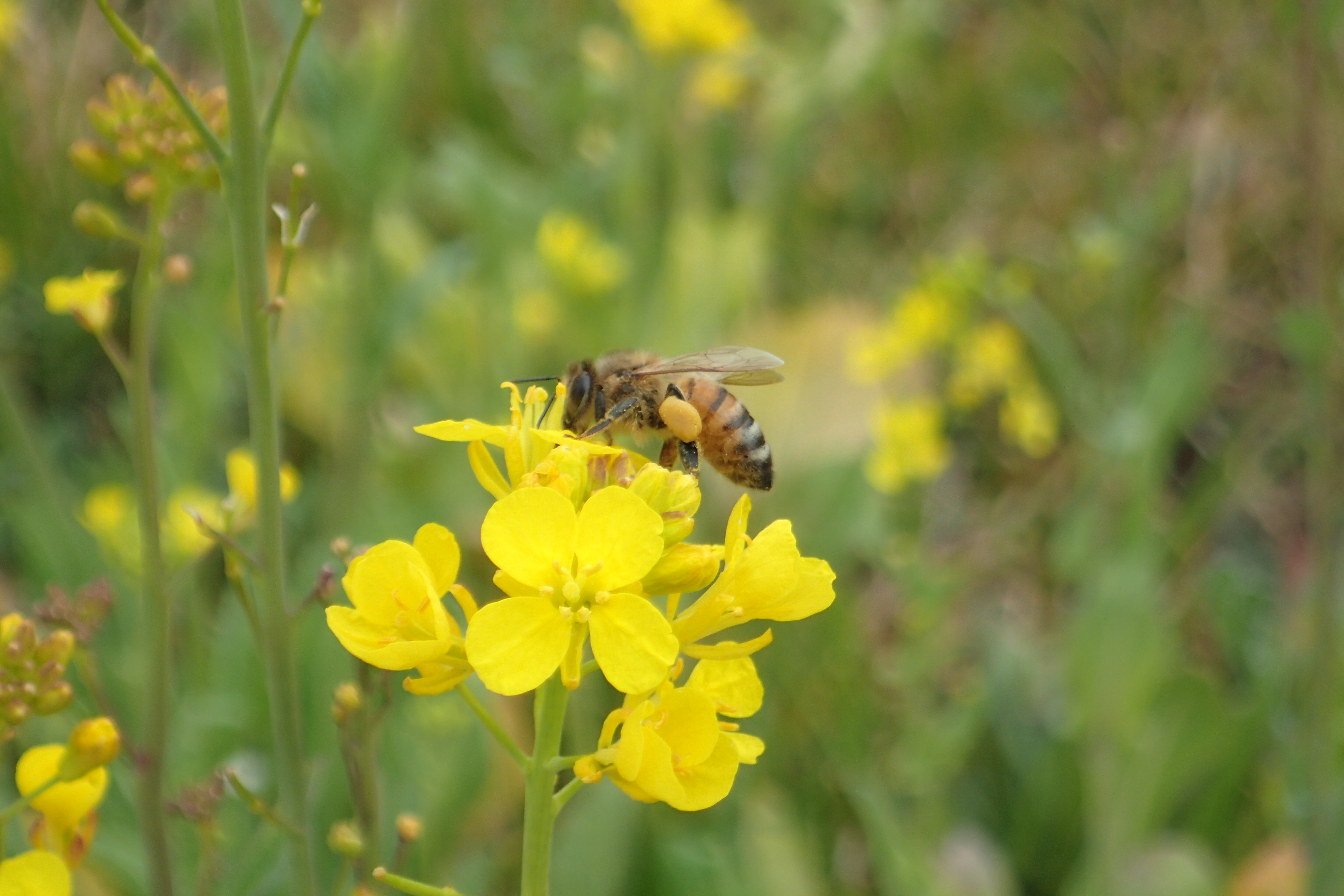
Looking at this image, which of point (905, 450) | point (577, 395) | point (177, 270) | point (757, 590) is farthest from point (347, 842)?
point (905, 450)

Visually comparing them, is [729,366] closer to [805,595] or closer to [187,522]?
[805,595]

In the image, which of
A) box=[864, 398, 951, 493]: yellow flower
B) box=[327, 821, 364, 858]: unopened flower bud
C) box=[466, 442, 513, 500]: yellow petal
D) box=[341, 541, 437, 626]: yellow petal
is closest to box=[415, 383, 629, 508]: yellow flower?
box=[466, 442, 513, 500]: yellow petal

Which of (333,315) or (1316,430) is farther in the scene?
(333,315)

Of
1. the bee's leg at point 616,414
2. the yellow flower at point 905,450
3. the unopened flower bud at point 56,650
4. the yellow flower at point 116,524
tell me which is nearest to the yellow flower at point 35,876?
the unopened flower bud at point 56,650

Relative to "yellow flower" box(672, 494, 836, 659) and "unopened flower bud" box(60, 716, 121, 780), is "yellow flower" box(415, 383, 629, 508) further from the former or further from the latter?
"unopened flower bud" box(60, 716, 121, 780)

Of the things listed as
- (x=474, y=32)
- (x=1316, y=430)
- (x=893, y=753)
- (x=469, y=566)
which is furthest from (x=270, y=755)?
(x=474, y=32)

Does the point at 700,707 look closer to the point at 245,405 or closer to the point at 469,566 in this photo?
the point at 469,566

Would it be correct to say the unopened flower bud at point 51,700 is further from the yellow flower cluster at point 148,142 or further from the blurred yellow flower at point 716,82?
the blurred yellow flower at point 716,82
